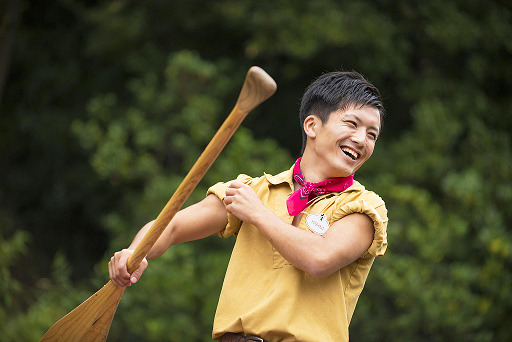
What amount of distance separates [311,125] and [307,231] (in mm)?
445

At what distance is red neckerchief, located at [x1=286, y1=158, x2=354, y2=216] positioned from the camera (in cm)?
222

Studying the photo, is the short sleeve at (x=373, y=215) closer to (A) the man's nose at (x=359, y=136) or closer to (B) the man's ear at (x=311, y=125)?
(A) the man's nose at (x=359, y=136)

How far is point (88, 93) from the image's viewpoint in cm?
791

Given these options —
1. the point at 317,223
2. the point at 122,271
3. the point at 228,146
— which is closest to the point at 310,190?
the point at 317,223

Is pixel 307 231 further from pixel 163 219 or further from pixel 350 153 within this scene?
pixel 163 219

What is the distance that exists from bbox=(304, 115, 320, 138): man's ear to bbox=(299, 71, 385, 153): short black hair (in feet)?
0.06

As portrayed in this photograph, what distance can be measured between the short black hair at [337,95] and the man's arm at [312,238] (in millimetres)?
419

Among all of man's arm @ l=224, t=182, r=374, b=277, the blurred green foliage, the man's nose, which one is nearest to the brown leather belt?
man's arm @ l=224, t=182, r=374, b=277

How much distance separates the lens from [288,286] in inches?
Answer: 82.9

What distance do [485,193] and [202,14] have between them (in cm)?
349

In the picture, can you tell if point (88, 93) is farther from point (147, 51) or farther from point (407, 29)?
point (407, 29)

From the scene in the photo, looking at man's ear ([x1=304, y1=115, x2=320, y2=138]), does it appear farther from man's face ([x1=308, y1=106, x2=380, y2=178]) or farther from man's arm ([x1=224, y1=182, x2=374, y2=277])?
man's arm ([x1=224, y1=182, x2=374, y2=277])

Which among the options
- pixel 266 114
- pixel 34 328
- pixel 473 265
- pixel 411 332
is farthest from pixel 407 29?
pixel 34 328

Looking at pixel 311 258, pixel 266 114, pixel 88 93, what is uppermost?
pixel 311 258
